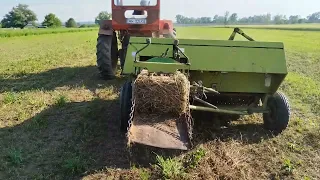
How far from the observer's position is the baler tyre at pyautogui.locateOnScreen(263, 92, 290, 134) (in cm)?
509

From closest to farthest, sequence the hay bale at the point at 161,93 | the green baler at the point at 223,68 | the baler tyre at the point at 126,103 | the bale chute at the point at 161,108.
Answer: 1. the bale chute at the point at 161,108
2. the hay bale at the point at 161,93
3. the baler tyre at the point at 126,103
4. the green baler at the point at 223,68

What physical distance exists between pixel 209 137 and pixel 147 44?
155 centimetres

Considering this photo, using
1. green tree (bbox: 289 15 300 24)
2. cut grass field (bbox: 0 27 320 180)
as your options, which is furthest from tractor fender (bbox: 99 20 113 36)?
green tree (bbox: 289 15 300 24)

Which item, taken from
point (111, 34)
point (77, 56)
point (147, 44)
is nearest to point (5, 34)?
point (77, 56)

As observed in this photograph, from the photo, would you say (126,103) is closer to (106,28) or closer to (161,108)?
(161,108)

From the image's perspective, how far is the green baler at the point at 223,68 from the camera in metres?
4.73

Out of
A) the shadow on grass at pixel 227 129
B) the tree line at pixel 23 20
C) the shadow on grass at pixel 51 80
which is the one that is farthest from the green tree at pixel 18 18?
the shadow on grass at pixel 227 129

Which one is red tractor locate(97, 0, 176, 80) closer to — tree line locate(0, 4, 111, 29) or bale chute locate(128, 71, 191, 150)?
bale chute locate(128, 71, 191, 150)

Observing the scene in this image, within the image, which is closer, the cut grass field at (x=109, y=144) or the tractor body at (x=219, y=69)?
the cut grass field at (x=109, y=144)

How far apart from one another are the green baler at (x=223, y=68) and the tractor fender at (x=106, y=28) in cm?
351

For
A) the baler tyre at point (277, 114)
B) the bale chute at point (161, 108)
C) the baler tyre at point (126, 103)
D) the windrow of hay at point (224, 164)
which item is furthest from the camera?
the baler tyre at point (277, 114)

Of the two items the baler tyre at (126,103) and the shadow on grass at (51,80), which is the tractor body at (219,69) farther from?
the shadow on grass at (51,80)

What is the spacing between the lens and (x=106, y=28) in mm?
8688

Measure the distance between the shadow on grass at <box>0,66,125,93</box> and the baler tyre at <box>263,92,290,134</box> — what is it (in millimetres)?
4229
